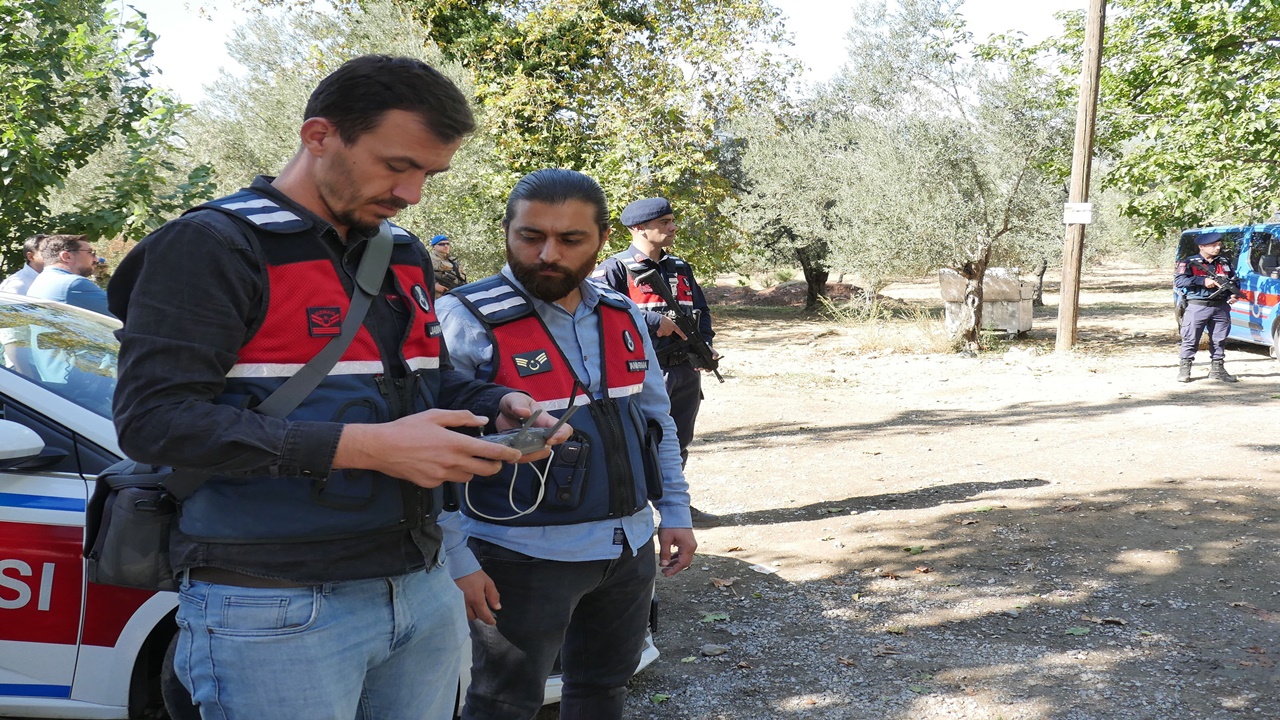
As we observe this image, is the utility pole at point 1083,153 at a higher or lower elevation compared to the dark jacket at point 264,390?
higher

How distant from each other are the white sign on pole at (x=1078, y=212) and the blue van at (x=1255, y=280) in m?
1.54

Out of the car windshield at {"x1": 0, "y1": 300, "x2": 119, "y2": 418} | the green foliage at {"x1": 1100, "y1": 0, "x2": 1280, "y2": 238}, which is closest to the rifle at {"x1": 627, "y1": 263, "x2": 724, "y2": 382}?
the car windshield at {"x1": 0, "y1": 300, "x2": 119, "y2": 418}

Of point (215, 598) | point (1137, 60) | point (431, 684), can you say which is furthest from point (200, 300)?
point (1137, 60)

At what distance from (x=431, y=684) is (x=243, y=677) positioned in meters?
0.37

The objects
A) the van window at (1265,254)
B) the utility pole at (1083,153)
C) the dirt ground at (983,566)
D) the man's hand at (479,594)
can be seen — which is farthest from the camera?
the utility pole at (1083,153)

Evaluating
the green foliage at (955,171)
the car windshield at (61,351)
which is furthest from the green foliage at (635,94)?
the car windshield at (61,351)

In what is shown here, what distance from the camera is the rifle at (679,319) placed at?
5859 mm

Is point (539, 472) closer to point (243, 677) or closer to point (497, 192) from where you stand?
point (243, 677)

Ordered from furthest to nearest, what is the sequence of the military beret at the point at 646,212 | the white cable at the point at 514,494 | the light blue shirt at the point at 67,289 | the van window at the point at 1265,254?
the van window at the point at 1265,254 < the light blue shirt at the point at 67,289 < the military beret at the point at 646,212 < the white cable at the point at 514,494

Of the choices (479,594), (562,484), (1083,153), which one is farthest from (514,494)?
(1083,153)

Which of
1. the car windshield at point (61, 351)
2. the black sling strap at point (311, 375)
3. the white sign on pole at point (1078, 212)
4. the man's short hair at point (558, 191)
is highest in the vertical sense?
the white sign on pole at point (1078, 212)

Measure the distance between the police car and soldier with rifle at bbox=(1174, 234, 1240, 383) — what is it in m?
11.7

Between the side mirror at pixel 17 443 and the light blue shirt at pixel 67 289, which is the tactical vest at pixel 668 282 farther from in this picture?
the light blue shirt at pixel 67 289

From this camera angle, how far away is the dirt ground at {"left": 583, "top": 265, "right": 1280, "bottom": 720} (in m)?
4.02
